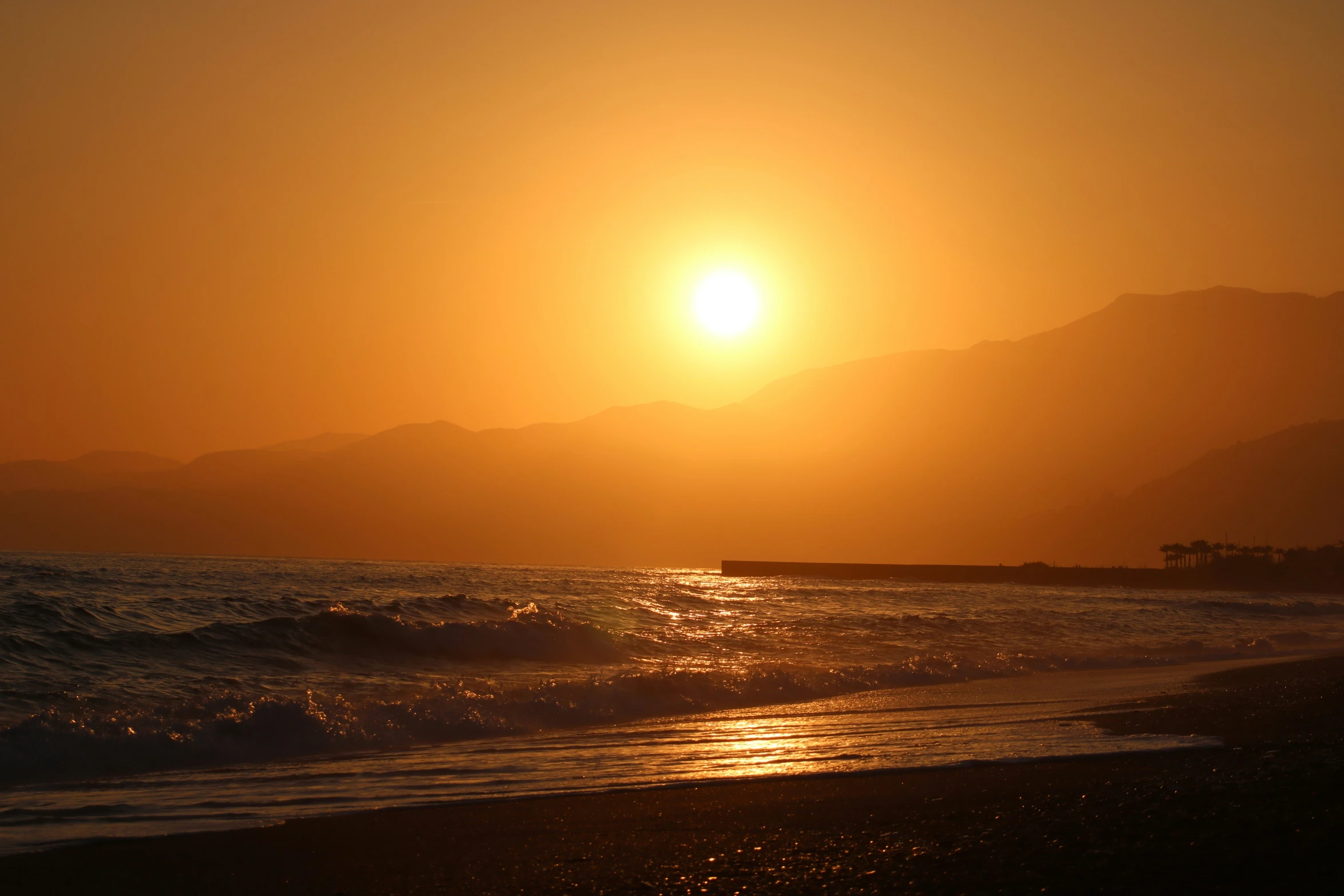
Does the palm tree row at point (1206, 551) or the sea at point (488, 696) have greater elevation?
the palm tree row at point (1206, 551)

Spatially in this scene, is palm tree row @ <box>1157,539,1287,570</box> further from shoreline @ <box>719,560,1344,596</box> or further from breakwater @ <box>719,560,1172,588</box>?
breakwater @ <box>719,560,1172,588</box>

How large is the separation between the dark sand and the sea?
2.34ft

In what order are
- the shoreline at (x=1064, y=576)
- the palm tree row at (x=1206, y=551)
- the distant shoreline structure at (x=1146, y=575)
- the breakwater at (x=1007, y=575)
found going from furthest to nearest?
the palm tree row at (x=1206, y=551) < the breakwater at (x=1007, y=575) < the distant shoreline structure at (x=1146, y=575) < the shoreline at (x=1064, y=576)

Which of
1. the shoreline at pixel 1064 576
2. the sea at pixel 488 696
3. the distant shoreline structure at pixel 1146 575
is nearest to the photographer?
the sea at pixel 488 696

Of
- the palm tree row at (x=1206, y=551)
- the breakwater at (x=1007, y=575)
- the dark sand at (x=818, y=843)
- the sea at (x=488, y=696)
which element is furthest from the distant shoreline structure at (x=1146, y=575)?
the dark sand at (x=818, y=843)

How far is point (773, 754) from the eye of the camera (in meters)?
9.82

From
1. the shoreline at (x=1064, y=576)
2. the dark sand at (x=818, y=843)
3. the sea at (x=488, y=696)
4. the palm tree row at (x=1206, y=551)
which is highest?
the palm tree row at (x=1206, y=551)

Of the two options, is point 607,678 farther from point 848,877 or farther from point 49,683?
point 848,877

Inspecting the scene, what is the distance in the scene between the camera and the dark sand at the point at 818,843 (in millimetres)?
5441

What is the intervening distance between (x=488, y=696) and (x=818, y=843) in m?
7.66

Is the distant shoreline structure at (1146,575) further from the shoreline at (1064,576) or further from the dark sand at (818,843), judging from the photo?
the dark sand at (818,843)

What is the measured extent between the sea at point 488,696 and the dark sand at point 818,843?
28.1 inches

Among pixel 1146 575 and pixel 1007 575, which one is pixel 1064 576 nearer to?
pixel 1007 575

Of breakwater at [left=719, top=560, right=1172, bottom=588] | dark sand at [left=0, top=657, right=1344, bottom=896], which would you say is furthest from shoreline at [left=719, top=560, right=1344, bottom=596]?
dark sand at [left=0, top=657, right=1344, bottom=896]
